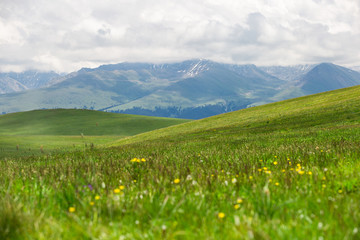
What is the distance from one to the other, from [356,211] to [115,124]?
137004 mm

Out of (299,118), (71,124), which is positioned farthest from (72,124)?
(299,118)

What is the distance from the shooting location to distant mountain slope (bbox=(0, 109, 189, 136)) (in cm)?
12331

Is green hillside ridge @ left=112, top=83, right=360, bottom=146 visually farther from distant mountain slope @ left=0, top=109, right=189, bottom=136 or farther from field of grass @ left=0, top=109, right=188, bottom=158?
distant mountain slope @ left=0, top=109, right=189, bottom=136

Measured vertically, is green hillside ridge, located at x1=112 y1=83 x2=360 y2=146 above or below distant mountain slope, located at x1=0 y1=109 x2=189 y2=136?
below

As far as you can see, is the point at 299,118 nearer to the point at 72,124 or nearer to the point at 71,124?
the point at 72,124

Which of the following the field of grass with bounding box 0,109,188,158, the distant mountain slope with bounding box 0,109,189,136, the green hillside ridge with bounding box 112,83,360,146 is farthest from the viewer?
the distant mountain slope with bounding box 0,109,189,136

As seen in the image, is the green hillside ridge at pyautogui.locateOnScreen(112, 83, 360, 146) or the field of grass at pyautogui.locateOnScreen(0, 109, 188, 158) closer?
the green hillside ridge at pyautogui.locateOnScreen(112, 83, 360, 146)

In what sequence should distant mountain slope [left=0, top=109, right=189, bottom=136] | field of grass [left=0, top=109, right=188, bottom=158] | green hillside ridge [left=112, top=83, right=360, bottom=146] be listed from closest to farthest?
green hillside ridge [left=112, top=83, right=360, bottom=146] → field of grass [left=0, top=109, right=188, bottom=158] → distant mountain slope [left=0, top=109, right=189, bottom=136]

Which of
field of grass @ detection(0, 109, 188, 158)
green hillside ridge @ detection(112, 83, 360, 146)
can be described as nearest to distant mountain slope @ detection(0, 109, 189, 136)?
field of grass @ detection(0, 109, 188, 158)

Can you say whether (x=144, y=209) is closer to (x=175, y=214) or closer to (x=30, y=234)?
(x=175, y=214)

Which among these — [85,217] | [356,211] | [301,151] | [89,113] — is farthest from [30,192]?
[89,113]

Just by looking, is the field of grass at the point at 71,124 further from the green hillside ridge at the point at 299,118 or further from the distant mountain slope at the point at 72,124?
the green hillside ridge at the point at 299,118

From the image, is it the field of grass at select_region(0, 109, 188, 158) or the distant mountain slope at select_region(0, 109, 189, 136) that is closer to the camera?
the field of grass at select_region(0, 109, 188, 158)

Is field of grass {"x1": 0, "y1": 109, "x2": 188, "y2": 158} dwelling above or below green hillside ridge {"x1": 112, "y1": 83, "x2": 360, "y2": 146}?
above
